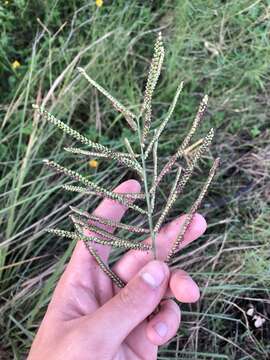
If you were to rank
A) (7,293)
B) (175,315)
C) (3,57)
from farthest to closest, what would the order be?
(3,57), (7,293), (175,315)

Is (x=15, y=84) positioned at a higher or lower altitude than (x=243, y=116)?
higher

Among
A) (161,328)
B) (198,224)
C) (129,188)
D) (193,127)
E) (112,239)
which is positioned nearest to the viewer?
(193,127)

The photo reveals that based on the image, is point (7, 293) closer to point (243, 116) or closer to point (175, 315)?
point (175, 315)

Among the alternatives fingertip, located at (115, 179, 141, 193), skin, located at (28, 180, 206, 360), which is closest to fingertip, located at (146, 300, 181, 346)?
skin, located at (28, 180, 206, 360)

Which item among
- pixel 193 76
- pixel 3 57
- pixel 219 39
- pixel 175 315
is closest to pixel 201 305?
pixel 175 315

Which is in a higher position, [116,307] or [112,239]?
[112,239]

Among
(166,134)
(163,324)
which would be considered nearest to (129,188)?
(163,324)

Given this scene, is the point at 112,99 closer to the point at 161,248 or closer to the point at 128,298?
the point at 128,298

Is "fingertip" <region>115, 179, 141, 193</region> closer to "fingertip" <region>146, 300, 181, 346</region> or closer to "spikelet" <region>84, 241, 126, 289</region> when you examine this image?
"spikelet" <region>84, 241, 126, 289</region>
